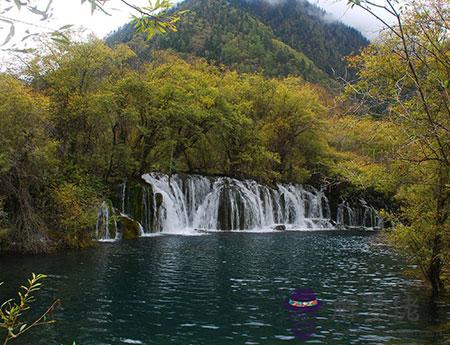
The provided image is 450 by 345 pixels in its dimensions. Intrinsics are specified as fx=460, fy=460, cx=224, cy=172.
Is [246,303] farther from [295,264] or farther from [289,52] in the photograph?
[289,52]

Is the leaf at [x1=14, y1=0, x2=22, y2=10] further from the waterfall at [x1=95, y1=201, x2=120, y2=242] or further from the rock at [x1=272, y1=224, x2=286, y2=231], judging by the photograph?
the rock at [x1=272, y1=224, x2=286, y2=231]

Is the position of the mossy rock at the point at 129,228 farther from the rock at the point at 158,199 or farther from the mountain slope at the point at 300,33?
the mountain slope at the point at 300,33

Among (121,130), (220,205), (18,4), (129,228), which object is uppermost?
(121,130)

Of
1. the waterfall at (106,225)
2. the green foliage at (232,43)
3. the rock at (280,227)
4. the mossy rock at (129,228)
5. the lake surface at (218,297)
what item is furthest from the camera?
the green foliage at (232,43)

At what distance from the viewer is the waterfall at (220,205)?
35.1m

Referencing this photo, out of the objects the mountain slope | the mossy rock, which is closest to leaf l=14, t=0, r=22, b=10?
the mossy rock

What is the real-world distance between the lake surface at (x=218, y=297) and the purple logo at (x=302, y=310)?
10 cm

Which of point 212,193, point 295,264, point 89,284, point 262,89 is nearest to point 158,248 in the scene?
point 295,264

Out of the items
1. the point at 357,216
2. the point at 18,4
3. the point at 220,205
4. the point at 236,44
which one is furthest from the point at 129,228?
the point at 236,44

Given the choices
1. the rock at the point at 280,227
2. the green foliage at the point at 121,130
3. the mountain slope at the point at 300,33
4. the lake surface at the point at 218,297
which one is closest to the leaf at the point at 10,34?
the lake surface at the point at 218,297

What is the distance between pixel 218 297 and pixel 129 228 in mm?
17837

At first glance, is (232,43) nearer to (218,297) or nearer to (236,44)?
(236,44)

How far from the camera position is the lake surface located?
1028 cm

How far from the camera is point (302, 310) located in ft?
41.6
